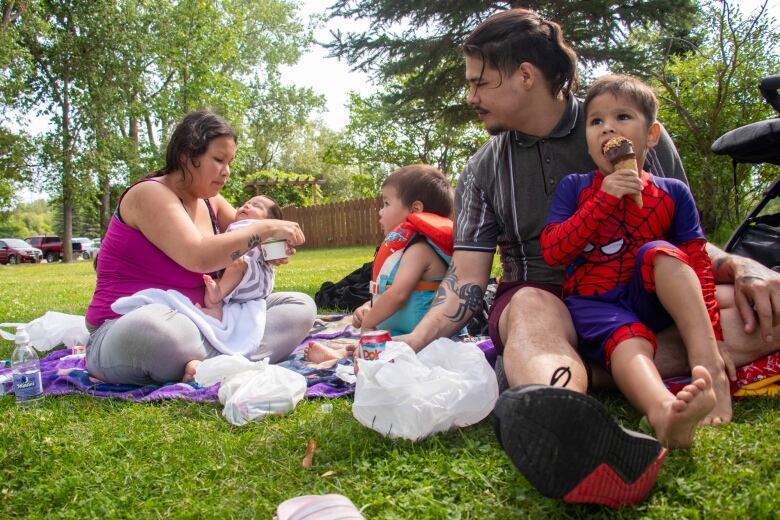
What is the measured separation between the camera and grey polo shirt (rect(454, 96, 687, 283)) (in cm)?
271

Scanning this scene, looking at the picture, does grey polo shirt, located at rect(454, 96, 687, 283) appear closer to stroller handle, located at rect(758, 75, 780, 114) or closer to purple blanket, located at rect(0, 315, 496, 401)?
purple blanket, located at rect(0, 315, 496, 401)


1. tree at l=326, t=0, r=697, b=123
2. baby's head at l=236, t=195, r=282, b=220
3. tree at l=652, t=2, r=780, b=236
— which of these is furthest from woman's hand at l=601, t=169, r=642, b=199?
tree at l=326, t=0, r=697, b=123

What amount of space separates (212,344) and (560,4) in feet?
32.3

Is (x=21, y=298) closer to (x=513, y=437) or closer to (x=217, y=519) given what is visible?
(x=217, y=519)

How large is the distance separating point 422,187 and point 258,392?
177 centimetres

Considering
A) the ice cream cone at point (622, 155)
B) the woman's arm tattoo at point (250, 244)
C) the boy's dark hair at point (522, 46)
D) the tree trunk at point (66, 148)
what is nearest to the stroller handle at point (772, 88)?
the boy's dark hair at point (522, 46)

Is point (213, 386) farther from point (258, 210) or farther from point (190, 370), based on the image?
point (258, 210)

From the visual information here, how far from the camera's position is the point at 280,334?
3.65m

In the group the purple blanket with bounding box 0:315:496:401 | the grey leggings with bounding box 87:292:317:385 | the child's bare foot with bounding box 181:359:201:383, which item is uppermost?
the grey leggings with bounding box 87:292:317:385

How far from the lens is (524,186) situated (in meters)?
2.75

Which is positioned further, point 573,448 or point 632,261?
point 632,261

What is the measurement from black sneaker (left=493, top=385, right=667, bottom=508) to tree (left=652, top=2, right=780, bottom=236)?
7.86 meters

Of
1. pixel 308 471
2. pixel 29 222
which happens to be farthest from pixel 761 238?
pixel 29 222

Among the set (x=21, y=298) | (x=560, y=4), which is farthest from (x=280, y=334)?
(x=560, y=4)
